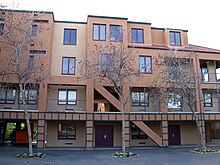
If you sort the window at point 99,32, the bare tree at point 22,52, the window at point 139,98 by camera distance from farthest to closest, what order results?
the window at point 139,98 < the window at point 99,32 < the bare tree at point 22,52

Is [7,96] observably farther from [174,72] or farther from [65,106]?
[174,72]

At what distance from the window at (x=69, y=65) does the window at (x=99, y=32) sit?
11.2ft

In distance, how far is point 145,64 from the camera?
2522cm

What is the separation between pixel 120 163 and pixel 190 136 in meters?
15.1

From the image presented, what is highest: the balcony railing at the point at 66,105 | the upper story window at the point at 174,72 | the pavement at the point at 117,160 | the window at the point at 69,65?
the window at the point at 69,65

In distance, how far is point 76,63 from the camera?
25484mm

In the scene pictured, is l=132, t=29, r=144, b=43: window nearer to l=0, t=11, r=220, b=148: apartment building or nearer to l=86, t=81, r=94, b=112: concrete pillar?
l=0, t=11, r=220, b=148: apartment building

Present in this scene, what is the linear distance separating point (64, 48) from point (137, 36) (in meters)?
8.40

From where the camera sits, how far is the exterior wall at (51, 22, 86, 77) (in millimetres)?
25328

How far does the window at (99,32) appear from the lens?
2572cm

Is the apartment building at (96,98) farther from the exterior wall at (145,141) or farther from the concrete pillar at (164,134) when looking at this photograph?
the exterior wall at (145,141)

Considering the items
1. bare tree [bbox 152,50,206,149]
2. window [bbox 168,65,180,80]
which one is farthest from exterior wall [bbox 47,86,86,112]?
window [bbox 168,65,180,80]

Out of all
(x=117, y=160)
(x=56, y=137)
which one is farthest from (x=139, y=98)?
(x=117, y=160)

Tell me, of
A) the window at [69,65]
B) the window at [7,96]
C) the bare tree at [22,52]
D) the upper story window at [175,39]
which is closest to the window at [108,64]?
the bare tree at [22,52]
